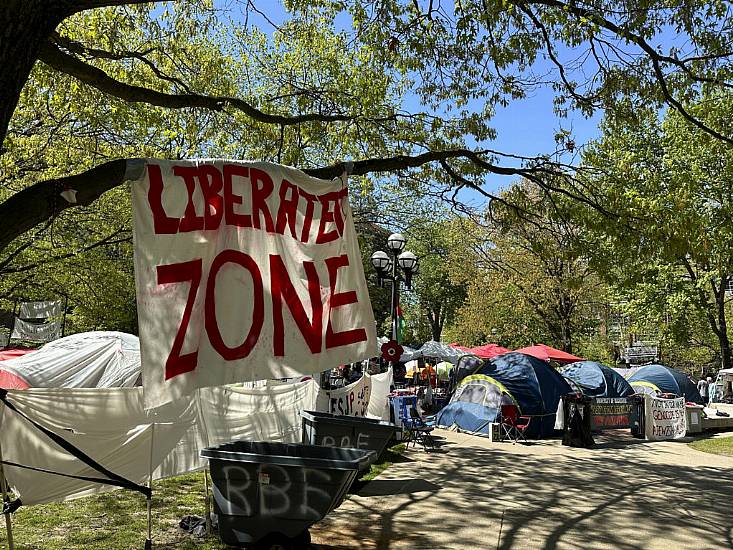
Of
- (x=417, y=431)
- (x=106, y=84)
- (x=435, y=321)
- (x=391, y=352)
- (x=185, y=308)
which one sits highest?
(x=435, y=321)

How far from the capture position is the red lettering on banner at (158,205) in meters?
4.39

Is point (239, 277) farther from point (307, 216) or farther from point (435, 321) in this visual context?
point (435, 321)

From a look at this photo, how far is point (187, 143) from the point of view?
1424 centimetres

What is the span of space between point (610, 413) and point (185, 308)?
16.7m

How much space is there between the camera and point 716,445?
688 inches

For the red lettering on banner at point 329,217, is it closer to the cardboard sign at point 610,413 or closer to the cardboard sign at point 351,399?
the cardboard sign at point 351,399

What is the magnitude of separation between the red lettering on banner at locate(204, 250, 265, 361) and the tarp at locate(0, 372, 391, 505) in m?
0.67

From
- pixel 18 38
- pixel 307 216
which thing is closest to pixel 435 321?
pixel 307 216

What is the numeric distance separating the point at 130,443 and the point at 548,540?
4.98m

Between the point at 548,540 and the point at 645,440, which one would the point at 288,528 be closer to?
the point at 548,540

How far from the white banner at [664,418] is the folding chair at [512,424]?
3.63m

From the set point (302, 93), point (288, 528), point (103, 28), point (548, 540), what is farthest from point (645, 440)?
point (103, 28)

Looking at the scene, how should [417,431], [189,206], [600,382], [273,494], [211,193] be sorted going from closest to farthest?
[189,206]
[211,193]
[273,494]
[417,431]
[600,382]

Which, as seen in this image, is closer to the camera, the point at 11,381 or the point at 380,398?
the point at 11,381
